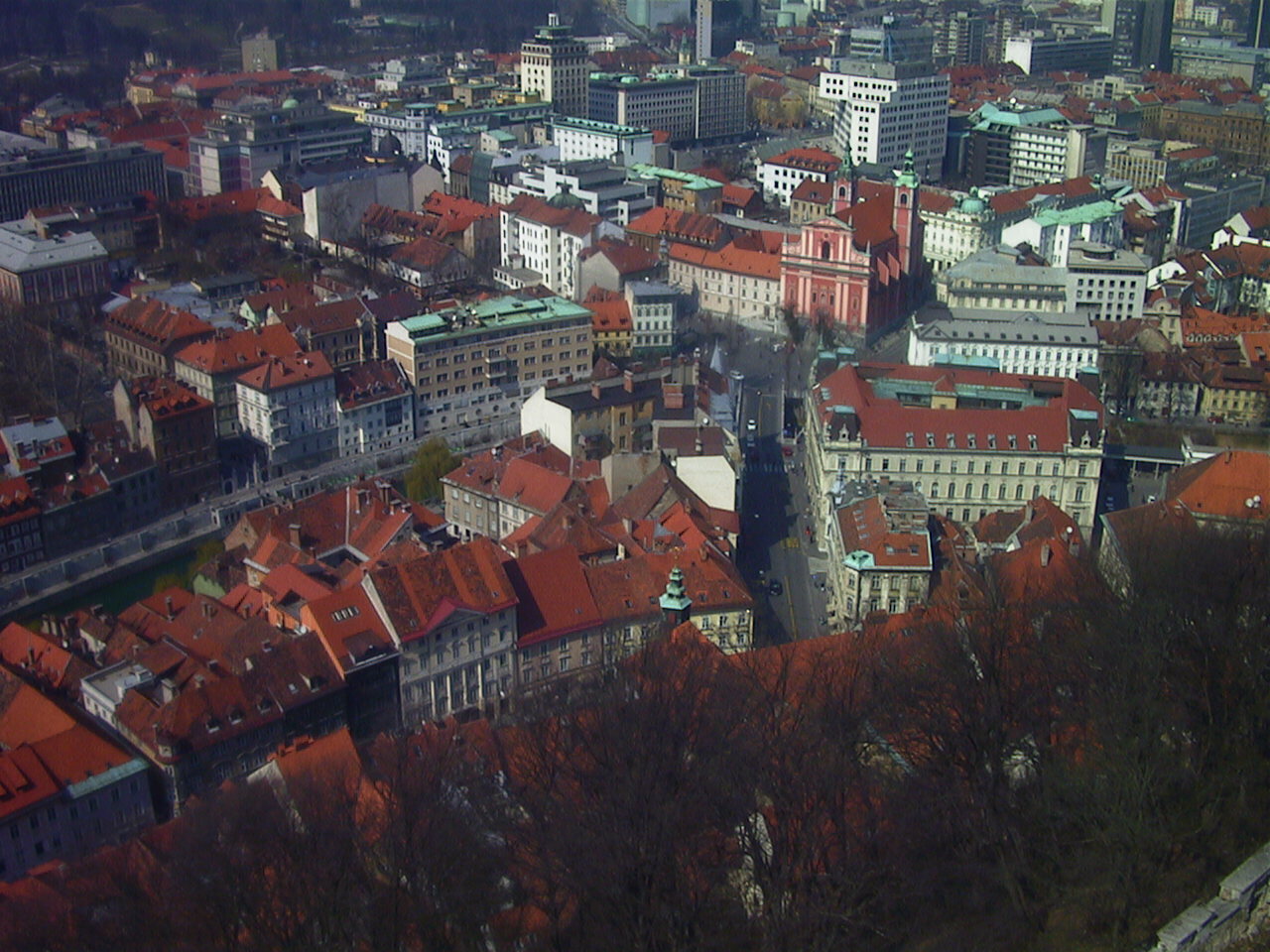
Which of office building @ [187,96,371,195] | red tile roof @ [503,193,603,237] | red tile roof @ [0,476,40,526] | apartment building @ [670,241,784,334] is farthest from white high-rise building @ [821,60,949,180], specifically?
red tile roof @ [0,476,40,526]

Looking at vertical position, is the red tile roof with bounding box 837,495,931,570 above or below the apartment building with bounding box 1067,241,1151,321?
below

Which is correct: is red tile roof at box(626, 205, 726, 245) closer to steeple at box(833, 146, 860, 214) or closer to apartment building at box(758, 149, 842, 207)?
steeple at box(833, 146, 860, 214)

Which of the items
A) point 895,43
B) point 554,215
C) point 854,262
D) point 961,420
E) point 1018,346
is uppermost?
point 895,43

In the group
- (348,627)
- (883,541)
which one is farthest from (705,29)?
(348,627)

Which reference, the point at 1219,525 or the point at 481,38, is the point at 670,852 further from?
the point at 481,38

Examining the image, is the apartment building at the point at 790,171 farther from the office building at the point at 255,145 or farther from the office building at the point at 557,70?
the office building at the point at 255,145

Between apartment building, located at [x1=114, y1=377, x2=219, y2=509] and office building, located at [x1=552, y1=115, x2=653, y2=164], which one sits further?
office building, located at [x1=552, y1=115, x2=653, y2=164]

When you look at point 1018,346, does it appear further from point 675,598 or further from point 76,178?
point 76,178

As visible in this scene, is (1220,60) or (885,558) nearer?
(885,558)
